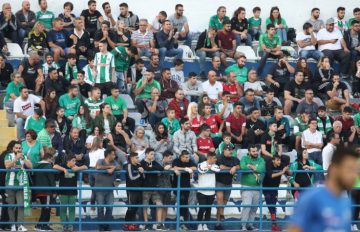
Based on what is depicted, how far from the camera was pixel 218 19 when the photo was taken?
22672 mm

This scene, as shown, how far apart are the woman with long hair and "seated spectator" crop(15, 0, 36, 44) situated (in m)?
4.79

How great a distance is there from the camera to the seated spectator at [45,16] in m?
21.8

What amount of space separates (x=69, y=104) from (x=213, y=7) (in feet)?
17.7

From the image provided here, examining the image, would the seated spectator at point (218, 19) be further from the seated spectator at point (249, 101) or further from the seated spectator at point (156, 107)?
the seated spectator at point (156, 107)

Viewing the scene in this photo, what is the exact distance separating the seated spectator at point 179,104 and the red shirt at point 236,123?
0.78 m

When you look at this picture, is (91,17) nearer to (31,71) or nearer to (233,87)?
(31,71)

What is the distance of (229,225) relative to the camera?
18.3 m

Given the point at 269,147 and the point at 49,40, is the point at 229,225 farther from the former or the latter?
→ the point at 49,40

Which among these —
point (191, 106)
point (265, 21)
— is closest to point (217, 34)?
point (265, 21)

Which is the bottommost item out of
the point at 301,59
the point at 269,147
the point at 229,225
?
the point at 229,225

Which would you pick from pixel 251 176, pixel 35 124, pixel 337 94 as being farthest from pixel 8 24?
pixel 337 94

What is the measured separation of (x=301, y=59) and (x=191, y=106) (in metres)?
3.02

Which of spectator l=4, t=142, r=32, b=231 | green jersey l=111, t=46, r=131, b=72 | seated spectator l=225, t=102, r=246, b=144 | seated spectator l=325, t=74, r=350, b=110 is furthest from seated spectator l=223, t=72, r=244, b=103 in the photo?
spectator l=4, t=142, r=32, b=231

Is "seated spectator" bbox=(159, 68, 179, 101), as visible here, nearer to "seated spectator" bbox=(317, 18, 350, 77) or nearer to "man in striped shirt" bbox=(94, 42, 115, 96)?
"man in striped shirt" bbox=(94, 42, 115, 96)
